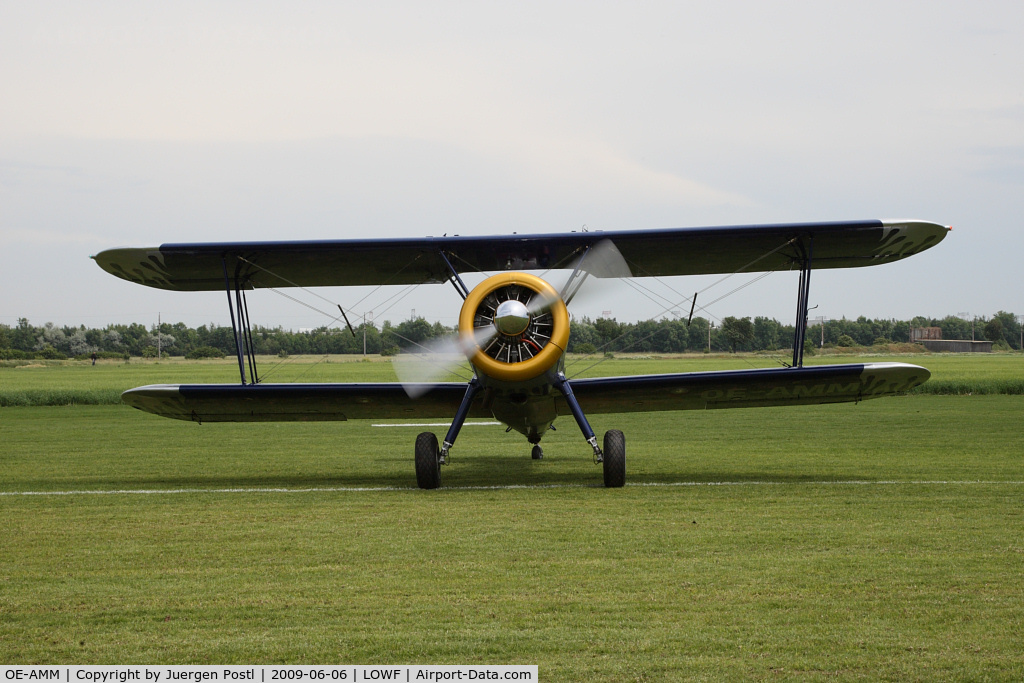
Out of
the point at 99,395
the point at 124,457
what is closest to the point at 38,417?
the point at 99,395

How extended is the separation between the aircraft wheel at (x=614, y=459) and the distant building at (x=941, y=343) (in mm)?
128948

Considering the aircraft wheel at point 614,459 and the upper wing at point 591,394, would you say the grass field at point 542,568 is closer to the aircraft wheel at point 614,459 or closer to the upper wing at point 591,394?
the aircraft wheel at point 614,459

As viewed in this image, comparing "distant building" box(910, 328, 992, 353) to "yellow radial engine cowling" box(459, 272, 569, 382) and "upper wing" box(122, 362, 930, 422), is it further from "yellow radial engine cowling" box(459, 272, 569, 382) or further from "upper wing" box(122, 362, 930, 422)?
"yellow radial engine cowling" box(459, 272, 569, 382)

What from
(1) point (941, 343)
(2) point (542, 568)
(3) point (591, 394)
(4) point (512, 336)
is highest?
(1) point (941, 343)

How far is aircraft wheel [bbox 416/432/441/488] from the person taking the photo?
11141mm

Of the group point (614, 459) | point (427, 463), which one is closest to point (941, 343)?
point (614, 459)

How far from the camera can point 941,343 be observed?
433 feet

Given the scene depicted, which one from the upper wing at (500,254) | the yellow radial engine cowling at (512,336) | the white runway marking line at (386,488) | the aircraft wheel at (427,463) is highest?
the upper wing at (500,254)

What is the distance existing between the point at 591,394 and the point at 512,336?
2734 mm

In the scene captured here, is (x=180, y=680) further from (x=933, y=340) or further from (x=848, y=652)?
(x=933, y=340)

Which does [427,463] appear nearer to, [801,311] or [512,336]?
[512,336]

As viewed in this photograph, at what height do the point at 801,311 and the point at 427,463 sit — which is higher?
the point at 801,311

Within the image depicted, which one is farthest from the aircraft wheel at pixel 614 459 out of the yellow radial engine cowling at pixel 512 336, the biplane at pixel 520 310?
the yellow radial engine cowling at pixel 512 336

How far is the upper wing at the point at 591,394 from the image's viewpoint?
11984 mm
